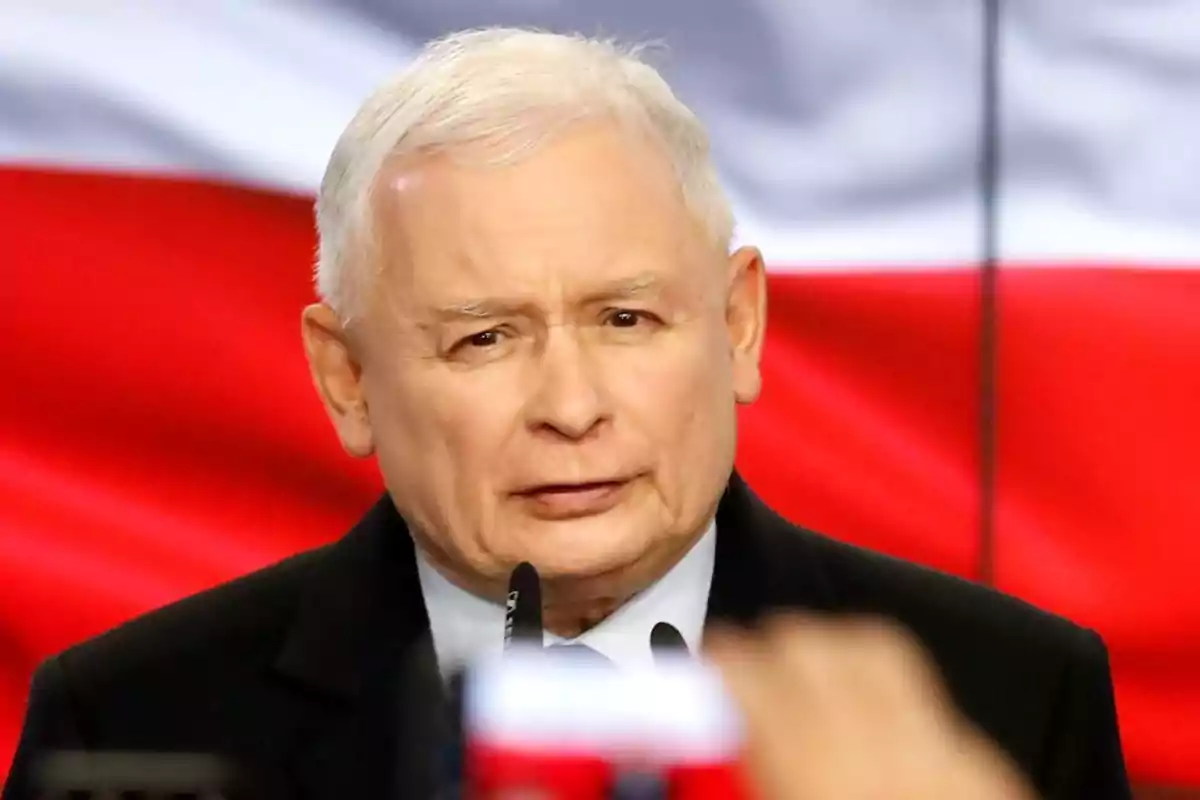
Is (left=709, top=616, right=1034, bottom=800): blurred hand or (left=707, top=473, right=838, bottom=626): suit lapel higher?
(left=707, top=473, right=838, bottom=626): suit lapel

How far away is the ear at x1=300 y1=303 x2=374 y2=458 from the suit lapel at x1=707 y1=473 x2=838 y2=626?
248mm

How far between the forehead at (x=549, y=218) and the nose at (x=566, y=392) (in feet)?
0.12

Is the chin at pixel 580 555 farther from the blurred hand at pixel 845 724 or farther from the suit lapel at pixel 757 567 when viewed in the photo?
Answer: the blurred hand at pixel 845 724

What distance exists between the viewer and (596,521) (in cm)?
90

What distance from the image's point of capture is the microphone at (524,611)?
0.62 metres

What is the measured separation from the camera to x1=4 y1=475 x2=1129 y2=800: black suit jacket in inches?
40.6

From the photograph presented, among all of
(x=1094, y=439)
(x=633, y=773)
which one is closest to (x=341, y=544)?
(x=1094, y=439)

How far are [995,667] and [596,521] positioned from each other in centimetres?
35

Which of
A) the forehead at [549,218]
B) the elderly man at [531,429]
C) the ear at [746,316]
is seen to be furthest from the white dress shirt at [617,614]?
the forehead at [549,218]

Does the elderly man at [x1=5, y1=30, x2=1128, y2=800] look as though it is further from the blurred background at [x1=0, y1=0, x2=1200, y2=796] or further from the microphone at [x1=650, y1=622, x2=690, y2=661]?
the microphone at [x1=650, y1=622, x2=690, y2=661]

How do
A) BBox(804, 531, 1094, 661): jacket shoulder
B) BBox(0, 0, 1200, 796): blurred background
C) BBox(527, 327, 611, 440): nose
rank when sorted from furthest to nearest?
BBox(0, 0, 1200, 796): blurred background → BBox(804, 531, 1094, 661): jacket shoulder → BBox(527, 327, 611, 440): nose

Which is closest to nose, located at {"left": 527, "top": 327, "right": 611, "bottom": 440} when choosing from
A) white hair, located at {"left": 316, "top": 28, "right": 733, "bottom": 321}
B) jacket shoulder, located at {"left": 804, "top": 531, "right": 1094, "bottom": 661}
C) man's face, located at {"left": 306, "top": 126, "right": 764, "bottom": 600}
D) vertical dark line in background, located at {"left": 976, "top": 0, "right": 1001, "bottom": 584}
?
man's face, located at {"left": 306, "top": 126, "right": 764, "bottom": 600}

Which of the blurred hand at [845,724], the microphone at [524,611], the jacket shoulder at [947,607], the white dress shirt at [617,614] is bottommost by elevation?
the blurred hand at [845,724]

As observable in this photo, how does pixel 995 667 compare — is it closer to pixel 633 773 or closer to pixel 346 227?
pixel 346 227
